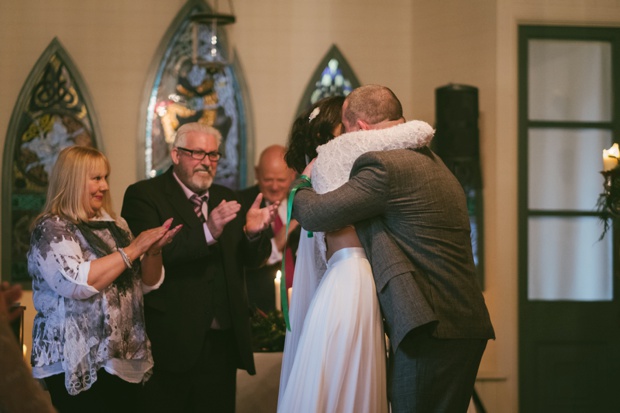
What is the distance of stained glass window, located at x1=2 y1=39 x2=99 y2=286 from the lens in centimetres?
741

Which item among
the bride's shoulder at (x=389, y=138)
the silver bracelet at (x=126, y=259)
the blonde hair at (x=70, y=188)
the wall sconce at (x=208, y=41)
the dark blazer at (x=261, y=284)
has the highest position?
the wall sconce at (x=208, y=41)

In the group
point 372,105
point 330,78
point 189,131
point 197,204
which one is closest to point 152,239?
point 197,204

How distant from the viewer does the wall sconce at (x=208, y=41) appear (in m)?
6.67

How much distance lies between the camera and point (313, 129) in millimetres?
3783

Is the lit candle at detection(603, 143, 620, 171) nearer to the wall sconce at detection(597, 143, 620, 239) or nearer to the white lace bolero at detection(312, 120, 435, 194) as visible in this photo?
the wall sconce at detection(597, 143, 620, 239)

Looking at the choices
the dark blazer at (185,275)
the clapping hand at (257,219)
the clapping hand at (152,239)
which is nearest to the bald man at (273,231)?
the dark blazer at (185,275)

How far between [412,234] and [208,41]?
393 centimetres

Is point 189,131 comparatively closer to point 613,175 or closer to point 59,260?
point 59,260

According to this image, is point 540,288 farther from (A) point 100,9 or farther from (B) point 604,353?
(A) point 100,9

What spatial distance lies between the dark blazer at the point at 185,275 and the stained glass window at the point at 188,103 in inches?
122

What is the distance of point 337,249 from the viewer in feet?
11.4

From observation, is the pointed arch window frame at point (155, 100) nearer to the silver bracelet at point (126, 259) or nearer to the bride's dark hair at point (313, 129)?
the silver bracelet at point (126, 259)

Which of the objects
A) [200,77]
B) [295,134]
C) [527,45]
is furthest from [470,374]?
[200,77]

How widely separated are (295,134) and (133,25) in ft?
13.7
